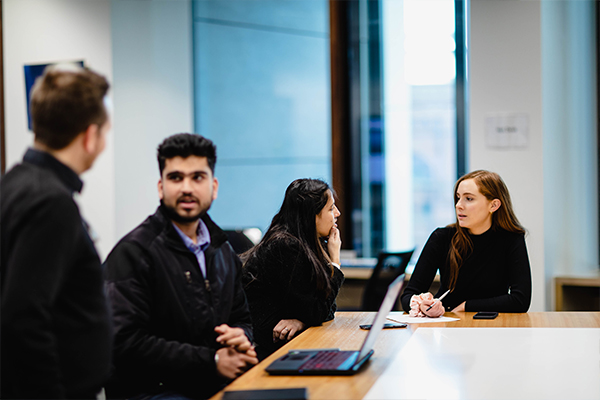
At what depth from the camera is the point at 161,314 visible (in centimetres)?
176

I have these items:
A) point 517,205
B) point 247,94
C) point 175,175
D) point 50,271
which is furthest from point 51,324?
point 247,94

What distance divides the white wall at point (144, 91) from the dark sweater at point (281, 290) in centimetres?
190

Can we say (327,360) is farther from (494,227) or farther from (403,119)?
(403,119)

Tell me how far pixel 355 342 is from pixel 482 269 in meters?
0.94

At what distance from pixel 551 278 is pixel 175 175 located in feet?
10.00

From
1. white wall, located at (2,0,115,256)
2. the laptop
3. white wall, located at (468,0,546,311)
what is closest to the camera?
the laptop

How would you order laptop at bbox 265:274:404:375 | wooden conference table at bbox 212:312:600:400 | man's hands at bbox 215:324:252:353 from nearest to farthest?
wooden conference table at bbox 212:312:600:400, laptop at bbox 265:274:404:375, man's hands at bbox 215:324:252:353

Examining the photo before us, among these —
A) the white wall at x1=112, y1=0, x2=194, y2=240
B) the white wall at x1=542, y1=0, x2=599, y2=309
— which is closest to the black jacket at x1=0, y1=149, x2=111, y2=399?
the white wall at x1=112, y1=0, x2=194, y2=240

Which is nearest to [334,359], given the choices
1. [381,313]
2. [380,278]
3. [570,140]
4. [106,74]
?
[381,313]

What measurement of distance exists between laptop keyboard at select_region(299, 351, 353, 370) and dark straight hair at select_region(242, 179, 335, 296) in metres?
0.71

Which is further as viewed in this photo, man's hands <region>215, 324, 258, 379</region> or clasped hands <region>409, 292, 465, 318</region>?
clasped hands <region>409, 292, 465, 318</region>

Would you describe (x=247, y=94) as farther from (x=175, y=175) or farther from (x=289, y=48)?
(x=175, y=175)

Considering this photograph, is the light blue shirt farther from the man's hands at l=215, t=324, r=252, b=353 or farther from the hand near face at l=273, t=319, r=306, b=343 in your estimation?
the hand near face at l=273, t=319, r=306, b=343

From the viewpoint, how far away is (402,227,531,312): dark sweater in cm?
267
